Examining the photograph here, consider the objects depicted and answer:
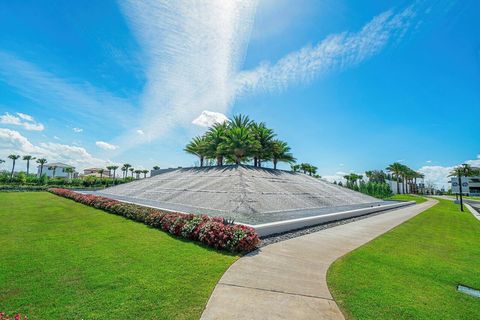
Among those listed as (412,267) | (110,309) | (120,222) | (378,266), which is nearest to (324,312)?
(378,266)

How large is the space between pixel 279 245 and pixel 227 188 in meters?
9.28

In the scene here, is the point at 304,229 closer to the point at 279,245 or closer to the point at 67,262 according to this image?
the point at 279,245

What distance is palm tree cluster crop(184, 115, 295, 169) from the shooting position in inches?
1099

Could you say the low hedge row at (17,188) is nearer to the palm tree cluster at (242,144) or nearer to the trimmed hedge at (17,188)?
the trimmed hedge at (17,188)

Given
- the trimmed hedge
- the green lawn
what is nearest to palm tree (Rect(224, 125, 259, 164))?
the green lawn

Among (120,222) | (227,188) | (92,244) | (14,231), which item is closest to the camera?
Result: (92,244)

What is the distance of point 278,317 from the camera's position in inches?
154

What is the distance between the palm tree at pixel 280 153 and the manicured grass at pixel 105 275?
25135mm

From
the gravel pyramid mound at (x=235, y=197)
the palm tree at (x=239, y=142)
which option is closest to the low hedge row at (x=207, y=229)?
the gravel pyramid mound at (x=235, y=197)

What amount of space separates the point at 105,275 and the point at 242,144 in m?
23.0

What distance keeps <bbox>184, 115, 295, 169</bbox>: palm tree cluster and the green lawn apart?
66.3ft

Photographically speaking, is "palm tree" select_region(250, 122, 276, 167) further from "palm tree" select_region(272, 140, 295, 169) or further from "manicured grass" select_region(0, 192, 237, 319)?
"manicured grass" select_region(0, 192, 237, 319)

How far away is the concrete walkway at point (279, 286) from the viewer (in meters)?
4.06

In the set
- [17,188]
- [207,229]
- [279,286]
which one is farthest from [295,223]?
[17,188]
